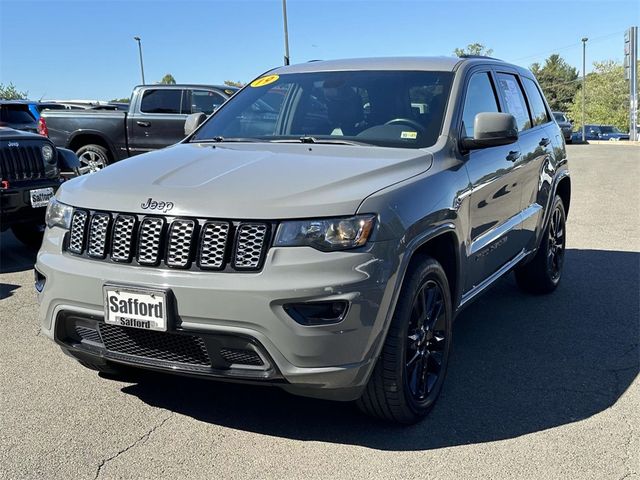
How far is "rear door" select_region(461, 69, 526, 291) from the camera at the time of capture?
3.95 meters

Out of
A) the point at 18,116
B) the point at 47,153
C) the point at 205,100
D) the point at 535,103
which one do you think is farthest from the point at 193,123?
the point at 18,116

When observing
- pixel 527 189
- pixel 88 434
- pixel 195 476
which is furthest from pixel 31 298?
pixel 527 189

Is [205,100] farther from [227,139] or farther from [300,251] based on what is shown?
[300,251]

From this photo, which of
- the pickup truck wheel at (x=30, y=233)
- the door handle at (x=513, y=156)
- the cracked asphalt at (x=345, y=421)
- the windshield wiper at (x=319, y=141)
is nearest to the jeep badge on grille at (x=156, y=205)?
the cracked asphalt at (x=345, y=421)

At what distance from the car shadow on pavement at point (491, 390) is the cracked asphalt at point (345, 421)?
10mm

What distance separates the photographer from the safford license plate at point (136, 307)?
113 inches

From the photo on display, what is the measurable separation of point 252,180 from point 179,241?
454 mm

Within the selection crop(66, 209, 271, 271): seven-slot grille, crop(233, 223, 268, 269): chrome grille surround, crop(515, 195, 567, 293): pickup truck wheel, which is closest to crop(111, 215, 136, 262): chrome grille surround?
crop(66, 209, 271, 271): seven-slot grille

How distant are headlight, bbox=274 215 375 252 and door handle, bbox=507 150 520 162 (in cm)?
211

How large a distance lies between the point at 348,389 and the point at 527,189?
269cm

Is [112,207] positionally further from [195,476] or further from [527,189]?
[527,189]

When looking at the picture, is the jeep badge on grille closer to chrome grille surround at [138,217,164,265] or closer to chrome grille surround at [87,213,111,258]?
chrome grille surround at [138,217,164,265]

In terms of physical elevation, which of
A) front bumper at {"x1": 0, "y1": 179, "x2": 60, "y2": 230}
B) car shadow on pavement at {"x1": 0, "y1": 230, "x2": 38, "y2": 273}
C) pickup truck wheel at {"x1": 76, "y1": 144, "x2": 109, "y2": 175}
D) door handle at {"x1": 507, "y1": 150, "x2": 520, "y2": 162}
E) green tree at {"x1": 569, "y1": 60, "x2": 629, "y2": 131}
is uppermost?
door handle at {"x1": 507, "y1": 150, "x2": 520, "y2": 162}

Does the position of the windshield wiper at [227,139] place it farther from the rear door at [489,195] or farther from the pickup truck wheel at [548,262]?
the pickup truck wheel at [548,262]
